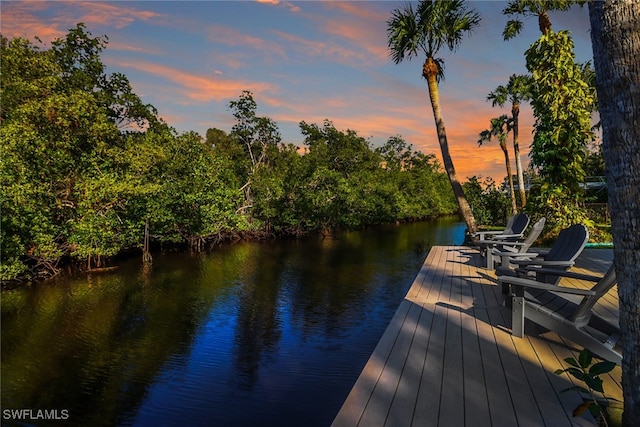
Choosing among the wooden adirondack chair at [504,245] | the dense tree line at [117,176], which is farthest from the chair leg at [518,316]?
the dense tree line at [117,176]

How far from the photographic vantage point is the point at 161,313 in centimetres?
1002

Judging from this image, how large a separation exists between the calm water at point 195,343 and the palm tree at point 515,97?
17.4 meters

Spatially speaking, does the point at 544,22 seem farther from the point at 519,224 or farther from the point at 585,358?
the point at 585,358

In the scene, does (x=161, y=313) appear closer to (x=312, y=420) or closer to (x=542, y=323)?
(x=312, y=420)

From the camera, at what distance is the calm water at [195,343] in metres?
5.58

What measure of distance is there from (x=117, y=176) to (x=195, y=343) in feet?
34.4

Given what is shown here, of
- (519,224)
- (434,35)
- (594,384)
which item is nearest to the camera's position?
(594,384)

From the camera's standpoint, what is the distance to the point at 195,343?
26.2 ft

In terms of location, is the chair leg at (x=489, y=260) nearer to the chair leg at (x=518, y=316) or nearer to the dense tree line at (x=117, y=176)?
the chair leg at (x=518, y=316)

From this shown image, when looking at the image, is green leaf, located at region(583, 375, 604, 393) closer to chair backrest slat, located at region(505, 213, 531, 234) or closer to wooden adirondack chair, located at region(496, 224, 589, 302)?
wooden adirondack chair, located at region(496, 224, 589, 302)

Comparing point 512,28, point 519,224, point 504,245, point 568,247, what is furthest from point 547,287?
point 512,28

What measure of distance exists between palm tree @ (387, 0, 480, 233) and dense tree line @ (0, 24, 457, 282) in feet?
37.9

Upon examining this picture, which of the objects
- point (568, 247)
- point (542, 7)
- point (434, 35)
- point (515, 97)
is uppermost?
point (515, 97)

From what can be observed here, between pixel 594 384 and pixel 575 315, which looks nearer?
pixel 594 384
